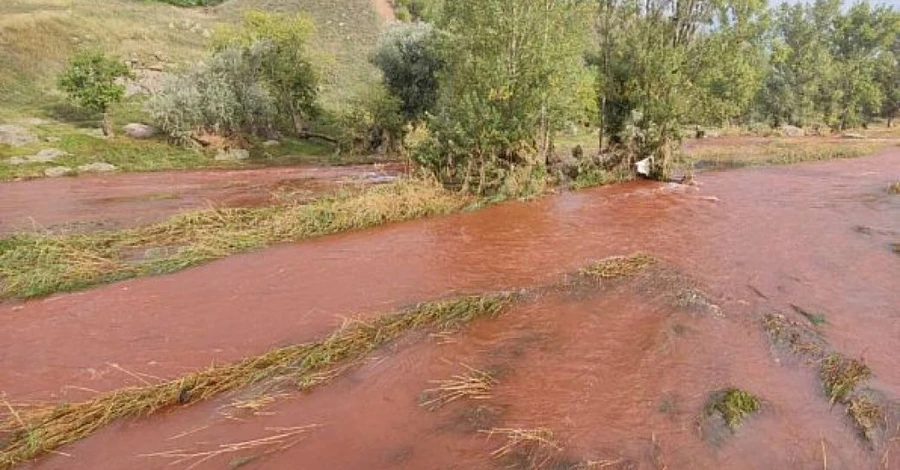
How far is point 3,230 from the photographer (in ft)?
44.1

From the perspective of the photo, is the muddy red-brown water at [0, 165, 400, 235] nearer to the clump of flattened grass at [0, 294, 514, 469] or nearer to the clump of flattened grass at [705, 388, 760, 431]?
the clump of flattened grass at [0, 294, 514, 469]

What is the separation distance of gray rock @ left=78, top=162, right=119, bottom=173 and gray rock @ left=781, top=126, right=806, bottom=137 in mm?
40984

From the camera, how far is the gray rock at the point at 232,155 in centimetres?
2594

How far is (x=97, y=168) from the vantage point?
2280 centimetres

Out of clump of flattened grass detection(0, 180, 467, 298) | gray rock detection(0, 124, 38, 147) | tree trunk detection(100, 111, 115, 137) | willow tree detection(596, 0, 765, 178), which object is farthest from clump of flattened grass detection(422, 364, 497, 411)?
tree trunk detection(100, 111, 115, 137)

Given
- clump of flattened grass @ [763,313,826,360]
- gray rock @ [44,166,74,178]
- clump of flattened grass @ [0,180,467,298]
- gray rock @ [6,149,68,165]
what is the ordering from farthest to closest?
1. gray rock @ [6,149,68,165]
2. gray rock @ [44,166,74,178]
3. clump of flattened grass @ [0,180,467,298]
4. clump of flattened grass @ [763,313,826,360]

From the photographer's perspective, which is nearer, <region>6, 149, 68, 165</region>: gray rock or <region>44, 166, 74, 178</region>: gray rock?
<region>44, 166, 74, 178</region>: gray rock

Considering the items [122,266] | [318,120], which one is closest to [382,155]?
[318,120]

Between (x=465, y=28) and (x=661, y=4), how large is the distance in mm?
7379

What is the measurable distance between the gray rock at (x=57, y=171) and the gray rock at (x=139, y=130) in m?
5.17

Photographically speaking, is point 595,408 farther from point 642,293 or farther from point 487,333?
point 642,293

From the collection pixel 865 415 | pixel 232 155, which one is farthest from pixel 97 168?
pixel 865 415

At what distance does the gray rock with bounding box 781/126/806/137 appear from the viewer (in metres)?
39.9

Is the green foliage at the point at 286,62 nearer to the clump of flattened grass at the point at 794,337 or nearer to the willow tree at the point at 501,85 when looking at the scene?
the willow tree at the point at 501,85
